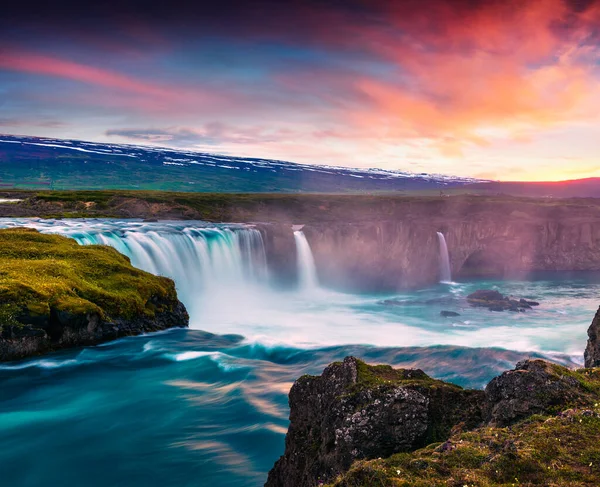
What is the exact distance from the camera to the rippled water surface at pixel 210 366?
17.8 metres

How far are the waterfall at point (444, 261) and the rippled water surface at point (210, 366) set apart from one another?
68.5 ft

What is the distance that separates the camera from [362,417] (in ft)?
30.1

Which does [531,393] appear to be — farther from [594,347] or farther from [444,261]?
[444,261]

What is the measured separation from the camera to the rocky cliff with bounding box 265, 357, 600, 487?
7.31m

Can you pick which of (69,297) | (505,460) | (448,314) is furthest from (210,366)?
(448,314)

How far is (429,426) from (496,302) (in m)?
49.8

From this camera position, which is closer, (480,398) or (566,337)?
(480,398)

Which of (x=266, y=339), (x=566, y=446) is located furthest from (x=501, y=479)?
(x=266, y=339)

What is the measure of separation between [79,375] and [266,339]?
14.1 meters

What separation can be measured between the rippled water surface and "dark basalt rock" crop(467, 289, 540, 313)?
5.60ft

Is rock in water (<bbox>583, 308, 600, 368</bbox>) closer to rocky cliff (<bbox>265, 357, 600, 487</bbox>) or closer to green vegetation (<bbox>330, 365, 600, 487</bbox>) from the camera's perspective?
rocky cliff (<bbox>265, 357, 600, 487</bbox>)

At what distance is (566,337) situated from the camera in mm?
42062

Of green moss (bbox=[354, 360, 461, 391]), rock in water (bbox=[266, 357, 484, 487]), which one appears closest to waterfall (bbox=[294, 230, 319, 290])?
green moss (bbox=[354, 360, 461, 391])

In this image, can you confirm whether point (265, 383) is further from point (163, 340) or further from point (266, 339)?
point (266, 339)
